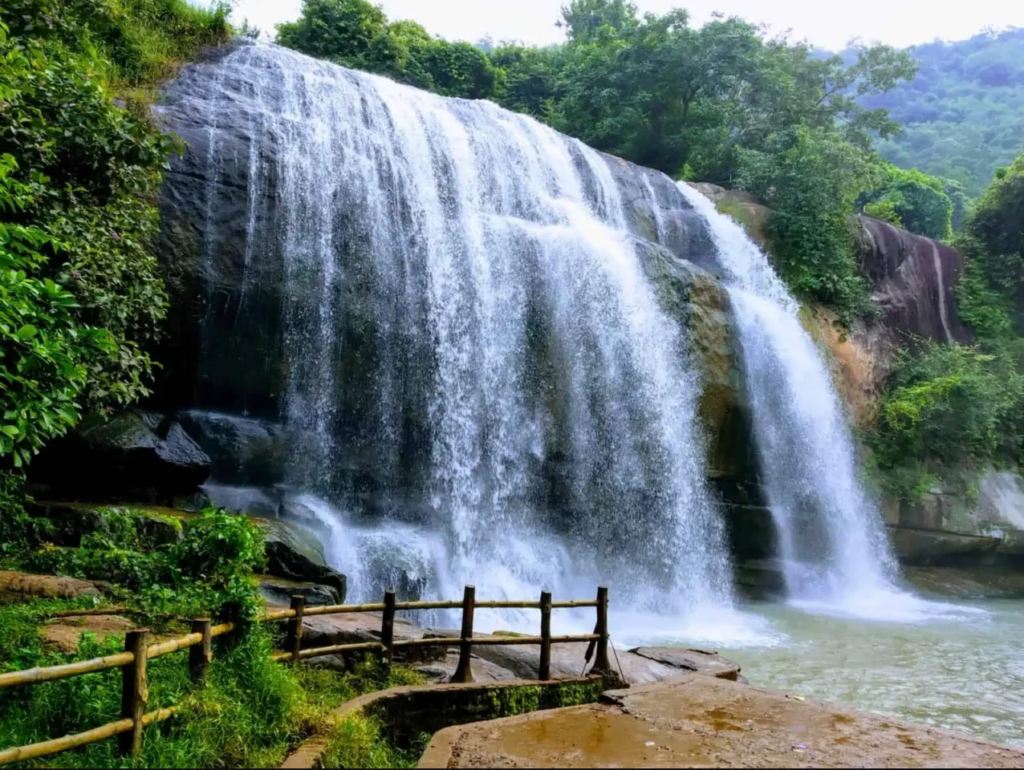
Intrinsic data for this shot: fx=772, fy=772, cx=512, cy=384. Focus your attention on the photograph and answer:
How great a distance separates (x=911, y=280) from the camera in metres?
21.7

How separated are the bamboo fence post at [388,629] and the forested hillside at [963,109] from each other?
41456 millimetres

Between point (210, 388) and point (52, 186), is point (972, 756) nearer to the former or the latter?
point (52, 186)

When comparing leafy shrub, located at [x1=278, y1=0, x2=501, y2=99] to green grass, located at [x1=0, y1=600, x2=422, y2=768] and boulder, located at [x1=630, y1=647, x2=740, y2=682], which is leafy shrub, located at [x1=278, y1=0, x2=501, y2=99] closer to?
boulder, located at [x1=630, y1=647, x2=740, y2=682]

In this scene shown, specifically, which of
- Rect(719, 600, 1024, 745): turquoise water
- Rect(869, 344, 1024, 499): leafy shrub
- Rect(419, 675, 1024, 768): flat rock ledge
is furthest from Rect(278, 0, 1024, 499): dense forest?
Rect(419, 675, 1024, 768): flat rock ledge

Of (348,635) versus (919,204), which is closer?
(348,635)

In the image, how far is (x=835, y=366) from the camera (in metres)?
18.0

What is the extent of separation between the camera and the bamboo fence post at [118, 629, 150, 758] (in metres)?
3.45

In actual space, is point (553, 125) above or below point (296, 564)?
above

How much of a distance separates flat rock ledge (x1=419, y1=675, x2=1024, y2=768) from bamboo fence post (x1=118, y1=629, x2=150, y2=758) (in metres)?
1.31

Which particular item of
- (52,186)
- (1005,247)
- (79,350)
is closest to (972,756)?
(79,350)

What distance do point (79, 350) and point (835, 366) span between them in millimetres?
16031

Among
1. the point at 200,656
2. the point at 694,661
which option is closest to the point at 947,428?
the point at 694,661

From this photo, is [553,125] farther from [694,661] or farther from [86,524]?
[694,661]

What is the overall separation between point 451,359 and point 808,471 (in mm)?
8305
